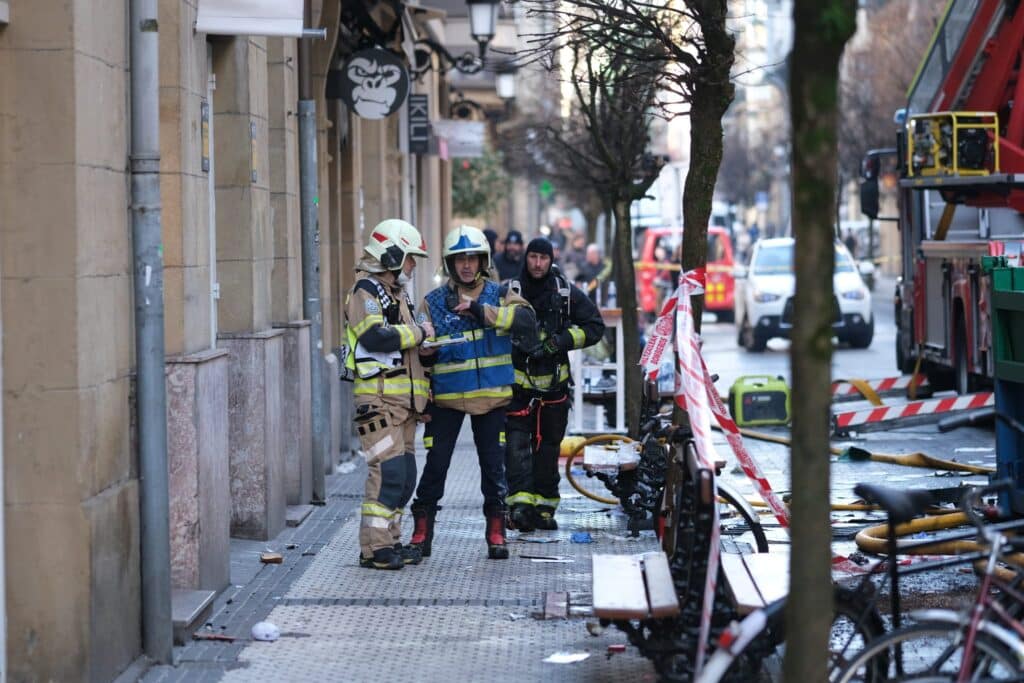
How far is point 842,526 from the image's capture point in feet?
35.9

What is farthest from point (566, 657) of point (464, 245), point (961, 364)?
point (961, 364)

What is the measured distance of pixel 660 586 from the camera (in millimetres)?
6695

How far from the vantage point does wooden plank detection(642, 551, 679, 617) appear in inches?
250

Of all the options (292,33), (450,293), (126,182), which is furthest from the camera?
(450,293)

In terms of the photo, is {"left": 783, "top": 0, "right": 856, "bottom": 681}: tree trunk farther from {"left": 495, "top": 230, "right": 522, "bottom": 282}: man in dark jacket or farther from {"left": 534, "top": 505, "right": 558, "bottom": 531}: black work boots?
{"left": 495, "top": 230, "right": 522, "bottom": 282}: man in dark jacket

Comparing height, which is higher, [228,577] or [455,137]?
[455,137]

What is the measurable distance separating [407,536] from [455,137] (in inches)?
599

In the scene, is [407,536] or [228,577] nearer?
[228,577]

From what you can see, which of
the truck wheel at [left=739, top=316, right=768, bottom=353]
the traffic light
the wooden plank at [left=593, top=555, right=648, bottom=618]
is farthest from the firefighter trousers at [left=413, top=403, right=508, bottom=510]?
the truck wheel at [left=739, top=316, right=768, bottom=353]

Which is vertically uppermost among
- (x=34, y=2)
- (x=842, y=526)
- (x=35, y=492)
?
(x=34, y=2)

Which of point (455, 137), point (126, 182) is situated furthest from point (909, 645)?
point (455, 137)

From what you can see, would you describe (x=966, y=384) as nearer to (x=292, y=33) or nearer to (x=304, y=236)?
(x=304, y=236)

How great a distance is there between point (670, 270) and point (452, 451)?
84.4 ft

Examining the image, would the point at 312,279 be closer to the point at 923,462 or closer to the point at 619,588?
the point at 923,462
